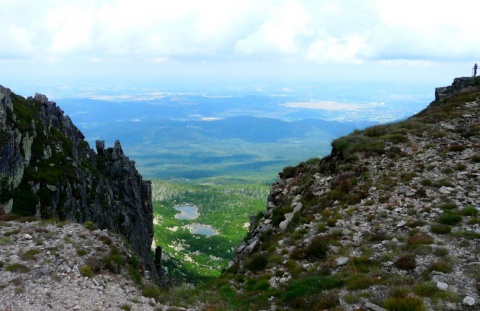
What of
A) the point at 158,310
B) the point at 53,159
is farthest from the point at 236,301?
the point at 53,159

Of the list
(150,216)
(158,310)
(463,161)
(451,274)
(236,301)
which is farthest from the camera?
(150,216)

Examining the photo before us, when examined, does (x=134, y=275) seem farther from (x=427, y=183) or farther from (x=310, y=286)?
(x=427, y=183)

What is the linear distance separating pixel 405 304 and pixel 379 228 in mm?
7931

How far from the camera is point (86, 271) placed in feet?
55.5

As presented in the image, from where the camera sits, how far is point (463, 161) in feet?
78.1

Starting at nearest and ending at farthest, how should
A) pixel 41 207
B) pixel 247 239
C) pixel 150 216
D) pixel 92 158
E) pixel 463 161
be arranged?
pixel 463 161 < pixel 247 239 < pixel 41 207 < pixel 92 158 < pixel 150 216

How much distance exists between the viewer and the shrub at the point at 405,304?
1103cm

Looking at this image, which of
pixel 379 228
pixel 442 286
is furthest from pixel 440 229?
pixel 442 286

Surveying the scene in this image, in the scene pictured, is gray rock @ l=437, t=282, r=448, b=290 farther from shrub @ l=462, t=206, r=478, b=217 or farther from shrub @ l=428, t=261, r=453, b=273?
shrub @ l=462, t=206, r=478, b=217

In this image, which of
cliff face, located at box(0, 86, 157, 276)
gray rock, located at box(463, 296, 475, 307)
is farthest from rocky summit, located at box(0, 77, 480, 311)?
cliff face, located at box(0, 86, 157, 276)

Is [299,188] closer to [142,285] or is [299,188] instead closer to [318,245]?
[318,245]

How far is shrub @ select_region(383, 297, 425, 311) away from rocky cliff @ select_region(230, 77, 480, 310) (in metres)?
0.03

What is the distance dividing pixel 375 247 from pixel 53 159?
224 feet

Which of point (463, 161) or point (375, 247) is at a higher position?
point (463, 161)
